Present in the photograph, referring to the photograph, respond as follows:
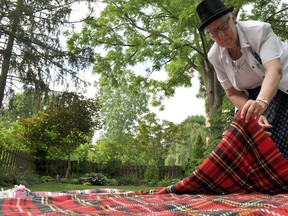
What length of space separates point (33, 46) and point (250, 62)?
27.1 ft

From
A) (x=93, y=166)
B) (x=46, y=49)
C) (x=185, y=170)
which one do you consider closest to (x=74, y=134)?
(x=93, y=166)

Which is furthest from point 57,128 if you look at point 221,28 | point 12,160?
point 221,28

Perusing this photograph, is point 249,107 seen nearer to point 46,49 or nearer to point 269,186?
point 269,186

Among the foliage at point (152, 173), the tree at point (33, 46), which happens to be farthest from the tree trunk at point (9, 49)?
the foliage at point (152, 173)

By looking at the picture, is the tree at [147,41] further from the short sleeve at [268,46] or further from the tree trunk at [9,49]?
the short sleeve at [268,46]

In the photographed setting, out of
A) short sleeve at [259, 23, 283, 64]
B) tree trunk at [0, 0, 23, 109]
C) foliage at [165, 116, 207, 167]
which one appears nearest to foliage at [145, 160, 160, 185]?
foliage at [165, 116, 207, 167]

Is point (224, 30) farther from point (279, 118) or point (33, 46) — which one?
point (33, 46)

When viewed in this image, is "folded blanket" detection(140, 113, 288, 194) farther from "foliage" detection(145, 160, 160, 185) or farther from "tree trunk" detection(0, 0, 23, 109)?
"foliage" detection(145, 160, 160, 185)

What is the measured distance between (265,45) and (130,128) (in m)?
36.3

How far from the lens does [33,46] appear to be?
947 centimetres

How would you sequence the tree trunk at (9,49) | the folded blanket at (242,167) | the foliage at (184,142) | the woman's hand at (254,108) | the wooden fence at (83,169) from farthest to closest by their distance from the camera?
the foliage at (184,142) → the wooden fence at (83,169) → the tree trunk at (9,49) → the folded blanket at (242,167) → the woman's hand at (254,108)

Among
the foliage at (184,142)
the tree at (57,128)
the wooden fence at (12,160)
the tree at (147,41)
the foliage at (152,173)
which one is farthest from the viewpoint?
the foliage at (184,142)

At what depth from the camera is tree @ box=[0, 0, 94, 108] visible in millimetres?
8688

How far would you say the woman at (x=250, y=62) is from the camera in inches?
70.5
